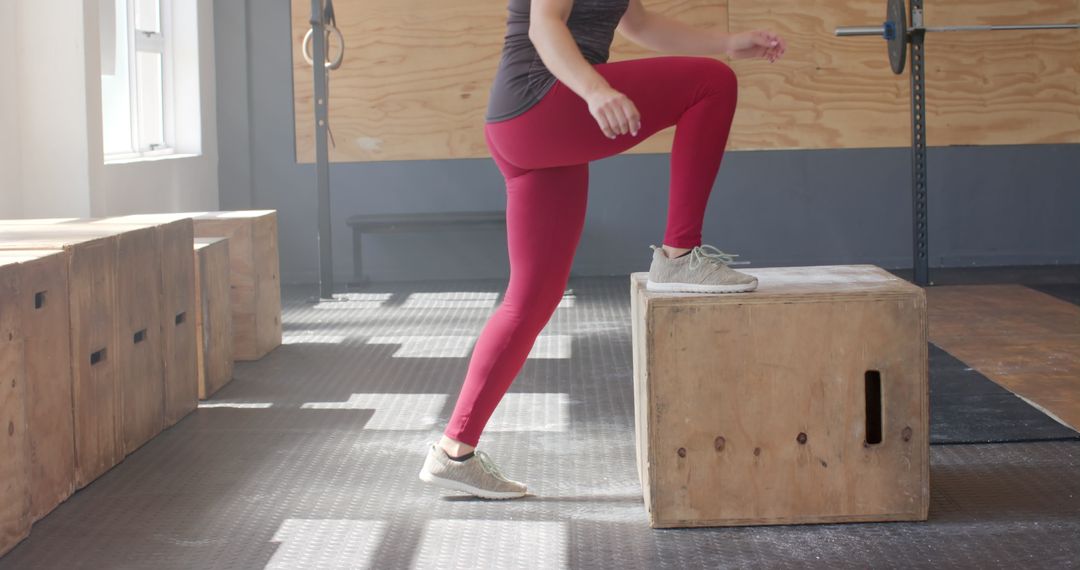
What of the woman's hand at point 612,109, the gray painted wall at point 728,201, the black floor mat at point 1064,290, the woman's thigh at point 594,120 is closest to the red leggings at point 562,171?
the woman's thigh at point 594,120

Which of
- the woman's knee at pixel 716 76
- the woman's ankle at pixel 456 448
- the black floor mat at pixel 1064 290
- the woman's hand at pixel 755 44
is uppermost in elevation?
the woman's hand at pixel 755 44

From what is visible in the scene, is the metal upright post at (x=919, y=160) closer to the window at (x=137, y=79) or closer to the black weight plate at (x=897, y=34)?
the black weight plate at (x=897, y=34)

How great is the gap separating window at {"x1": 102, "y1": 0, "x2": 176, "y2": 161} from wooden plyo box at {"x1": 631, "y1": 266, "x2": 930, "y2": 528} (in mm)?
3743

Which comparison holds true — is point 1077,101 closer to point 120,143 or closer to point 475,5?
point 475,5

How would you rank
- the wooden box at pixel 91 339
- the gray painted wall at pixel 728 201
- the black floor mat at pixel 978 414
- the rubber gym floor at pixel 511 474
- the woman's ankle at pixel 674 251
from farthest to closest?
the gray painted wall at pixel 728 201, the black floor mat at pixel 978 414, the wooden box at pixel 91 339, the woman's ankle at pixel 674 251, the rubber gym floor at pixel 511 474

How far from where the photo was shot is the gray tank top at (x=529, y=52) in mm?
2189

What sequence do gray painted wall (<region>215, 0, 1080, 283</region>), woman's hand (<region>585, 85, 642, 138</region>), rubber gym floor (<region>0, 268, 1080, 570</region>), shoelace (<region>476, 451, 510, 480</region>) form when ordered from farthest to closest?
gray painted wall (<region>215, 0, 1080, 283</region>) < shoelace (<region>476, 451, 510, 480</region>) < rubber gym floor (<region>0, 268, 1080, 570</region>) < woman's hand (<region>585, 85, 642, 138</region>)

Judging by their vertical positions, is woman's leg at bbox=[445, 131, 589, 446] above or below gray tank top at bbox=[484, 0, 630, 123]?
below

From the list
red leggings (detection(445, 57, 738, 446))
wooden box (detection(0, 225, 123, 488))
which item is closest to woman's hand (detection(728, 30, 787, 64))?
red leggings (detection(445, 57, 738, 446))

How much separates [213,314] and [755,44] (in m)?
2.03

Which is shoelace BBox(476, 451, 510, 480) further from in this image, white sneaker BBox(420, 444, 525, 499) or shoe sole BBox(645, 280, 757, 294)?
shoe sole BBox(645, 280, 757, 294)

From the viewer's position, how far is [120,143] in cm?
556

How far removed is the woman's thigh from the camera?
7.09 feet

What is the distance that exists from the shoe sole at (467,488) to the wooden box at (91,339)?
2.57 ft
